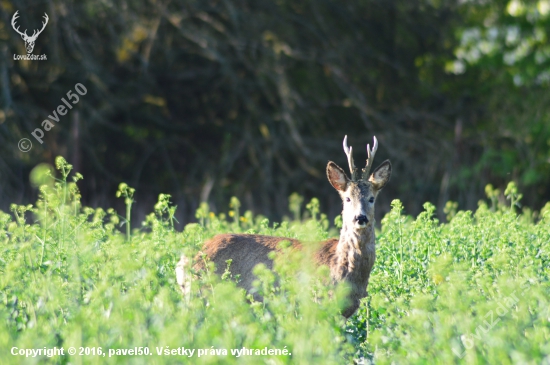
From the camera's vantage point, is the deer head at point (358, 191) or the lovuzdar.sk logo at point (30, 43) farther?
the lovuzdar.sk logo at point (30, 43)

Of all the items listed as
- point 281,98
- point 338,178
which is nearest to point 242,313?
point 338,178

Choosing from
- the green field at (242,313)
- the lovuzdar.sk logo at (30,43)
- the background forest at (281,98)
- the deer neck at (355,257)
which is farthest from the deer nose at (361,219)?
the lovuzdar.sk logo at (30,43)

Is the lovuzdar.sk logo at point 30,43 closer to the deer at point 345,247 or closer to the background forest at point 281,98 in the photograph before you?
the background forest at point 281,98

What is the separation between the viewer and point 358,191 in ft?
20.9

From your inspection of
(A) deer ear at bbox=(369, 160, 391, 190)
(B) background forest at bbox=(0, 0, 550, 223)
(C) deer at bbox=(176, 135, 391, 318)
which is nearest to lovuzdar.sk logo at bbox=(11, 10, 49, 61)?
(B) background forest at bbox=(0, 0, 550, 223)

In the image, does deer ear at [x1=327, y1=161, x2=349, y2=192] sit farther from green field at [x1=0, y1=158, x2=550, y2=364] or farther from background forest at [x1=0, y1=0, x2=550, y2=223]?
background forest at [x1=0, y1=0, x2=550, y2=223]

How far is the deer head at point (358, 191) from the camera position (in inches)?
245

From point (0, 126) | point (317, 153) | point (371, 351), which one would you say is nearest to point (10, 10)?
point (0, 126)

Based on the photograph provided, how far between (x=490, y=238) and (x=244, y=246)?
195 centimetres

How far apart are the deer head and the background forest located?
8.99 meters

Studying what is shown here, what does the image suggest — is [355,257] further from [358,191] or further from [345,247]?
[358,191]

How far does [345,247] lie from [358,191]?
0.42m

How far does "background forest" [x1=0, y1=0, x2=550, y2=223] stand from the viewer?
15680 millimetres

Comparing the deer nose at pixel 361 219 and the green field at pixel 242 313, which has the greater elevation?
the deer nose at pixel 361 219
